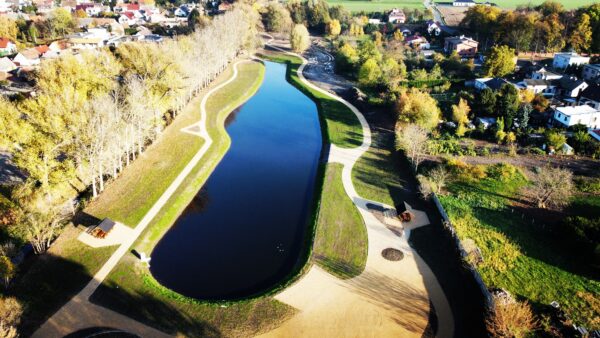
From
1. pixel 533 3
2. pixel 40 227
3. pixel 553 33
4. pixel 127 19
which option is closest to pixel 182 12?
pixel 127 19

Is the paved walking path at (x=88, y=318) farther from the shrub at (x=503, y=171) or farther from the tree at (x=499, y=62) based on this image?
the tree at (x=499, y=62)

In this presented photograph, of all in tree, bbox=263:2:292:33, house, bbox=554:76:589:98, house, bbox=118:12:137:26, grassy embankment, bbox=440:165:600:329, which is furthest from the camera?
tree, bbox=263:2:292:33

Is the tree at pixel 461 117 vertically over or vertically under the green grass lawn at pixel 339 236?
over

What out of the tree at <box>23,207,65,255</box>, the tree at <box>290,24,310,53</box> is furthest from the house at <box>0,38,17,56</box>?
the tree at <box>23,207,65,255</box>

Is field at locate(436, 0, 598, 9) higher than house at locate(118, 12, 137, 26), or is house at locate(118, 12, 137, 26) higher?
field at locate(436, 0, 598, 9)

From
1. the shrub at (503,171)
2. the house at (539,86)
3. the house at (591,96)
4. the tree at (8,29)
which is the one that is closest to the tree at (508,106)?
the house at (591,96)

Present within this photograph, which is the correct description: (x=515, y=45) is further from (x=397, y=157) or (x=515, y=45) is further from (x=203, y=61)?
(x=203, y=61)

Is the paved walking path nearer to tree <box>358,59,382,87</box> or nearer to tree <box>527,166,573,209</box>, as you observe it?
tree <box>527,166,573,209</box>
